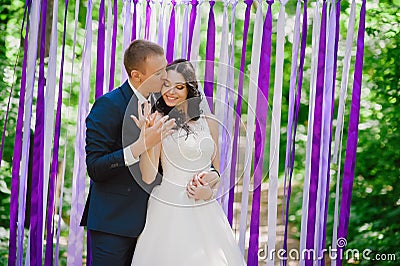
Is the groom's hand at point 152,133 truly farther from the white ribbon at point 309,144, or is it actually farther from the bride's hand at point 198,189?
the white ribbon at point 309,144

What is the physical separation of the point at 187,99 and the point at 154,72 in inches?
6.9

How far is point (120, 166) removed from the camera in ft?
8.02

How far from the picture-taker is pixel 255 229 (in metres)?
3.19

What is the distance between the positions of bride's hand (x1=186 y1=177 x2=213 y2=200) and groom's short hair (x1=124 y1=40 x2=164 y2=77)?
52 cm

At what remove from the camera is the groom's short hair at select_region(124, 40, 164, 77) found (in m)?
2.56

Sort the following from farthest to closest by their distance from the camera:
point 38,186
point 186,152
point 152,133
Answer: point 38,186
point 186,152
point 152,133

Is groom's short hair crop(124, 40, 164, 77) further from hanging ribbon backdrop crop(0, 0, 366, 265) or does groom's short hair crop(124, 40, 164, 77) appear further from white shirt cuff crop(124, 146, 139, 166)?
hanging ribbon backdrop crop(0, 0, 366, 265)

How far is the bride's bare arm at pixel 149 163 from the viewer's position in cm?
250

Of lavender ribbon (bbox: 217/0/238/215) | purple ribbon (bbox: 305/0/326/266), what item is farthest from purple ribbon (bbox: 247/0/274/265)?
purple ribbon (bbox: 305/0/326/266)

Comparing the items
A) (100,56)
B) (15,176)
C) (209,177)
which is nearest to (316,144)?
(209,177)

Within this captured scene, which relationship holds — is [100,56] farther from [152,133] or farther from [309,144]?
[309,144]

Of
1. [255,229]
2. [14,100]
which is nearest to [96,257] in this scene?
[255,229]

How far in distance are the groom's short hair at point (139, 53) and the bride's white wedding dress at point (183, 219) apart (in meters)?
0.33

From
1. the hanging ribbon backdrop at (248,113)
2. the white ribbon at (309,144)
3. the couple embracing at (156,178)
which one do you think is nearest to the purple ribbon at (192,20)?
the hanging ribbon backdrop at (248,113)
